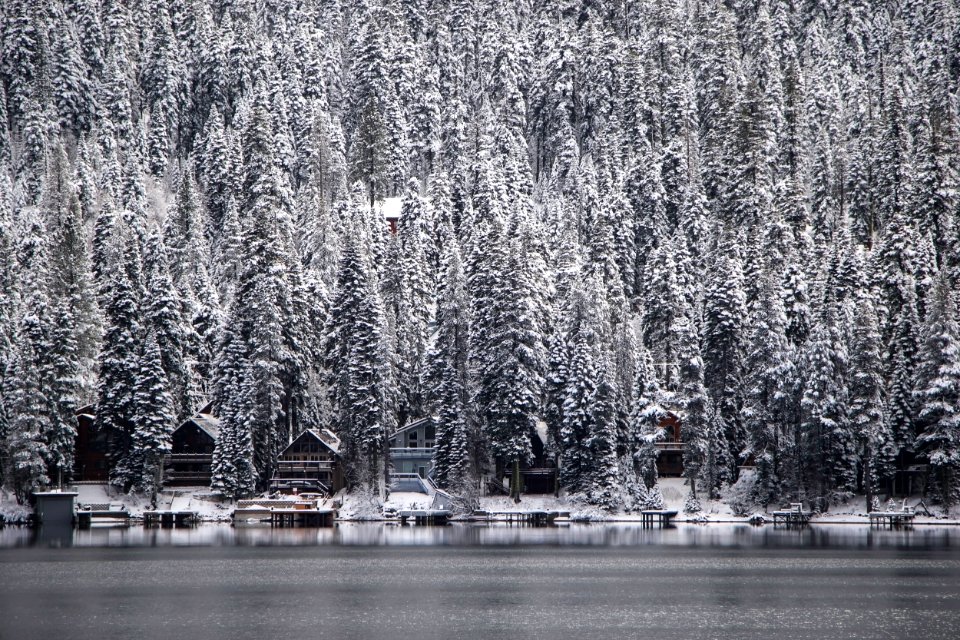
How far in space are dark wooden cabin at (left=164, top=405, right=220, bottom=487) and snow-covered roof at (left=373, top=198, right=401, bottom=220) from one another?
38.3 metres

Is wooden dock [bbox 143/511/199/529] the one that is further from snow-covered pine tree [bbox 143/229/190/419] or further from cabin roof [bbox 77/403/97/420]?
cabin roof [bbox 77/403/97/420]

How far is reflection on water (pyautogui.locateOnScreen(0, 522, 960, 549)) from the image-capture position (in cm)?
6762

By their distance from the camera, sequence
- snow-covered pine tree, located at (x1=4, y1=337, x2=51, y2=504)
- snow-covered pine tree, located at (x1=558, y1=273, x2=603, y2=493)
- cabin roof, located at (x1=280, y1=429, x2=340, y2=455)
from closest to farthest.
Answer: snow-covered pine tree, located at (x1=4, y1=337, x2=51, y2=504) < snow-covered pine tree, located at (x1=558, y1=273, x2=603, y2=493) < cabin roof, located at (x1=280, y1=429, x2=340, y2=455)

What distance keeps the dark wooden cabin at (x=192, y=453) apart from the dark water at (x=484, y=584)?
1045 centimetres

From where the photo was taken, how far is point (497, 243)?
83.6 metres

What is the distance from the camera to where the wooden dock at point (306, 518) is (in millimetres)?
82375

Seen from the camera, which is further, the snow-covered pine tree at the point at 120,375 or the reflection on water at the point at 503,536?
the snow-covered pine tree at the point at 120,375

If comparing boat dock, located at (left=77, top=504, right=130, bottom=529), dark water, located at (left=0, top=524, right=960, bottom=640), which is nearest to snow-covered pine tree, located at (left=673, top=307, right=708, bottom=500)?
dark water, located at (left=0, top=524, right=960, bottom=640)

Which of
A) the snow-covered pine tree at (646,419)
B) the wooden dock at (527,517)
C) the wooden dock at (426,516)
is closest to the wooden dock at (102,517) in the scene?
the wooden dock at (426,516)

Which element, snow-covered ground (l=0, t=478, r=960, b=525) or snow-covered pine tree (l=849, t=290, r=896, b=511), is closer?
snow-covered pine tree (l=849, t=290, r=896, b=511)

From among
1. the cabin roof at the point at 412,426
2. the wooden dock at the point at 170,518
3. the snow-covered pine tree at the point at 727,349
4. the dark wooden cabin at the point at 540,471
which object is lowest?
the wooden dock at the point at 170,518

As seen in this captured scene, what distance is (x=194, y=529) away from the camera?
258ft

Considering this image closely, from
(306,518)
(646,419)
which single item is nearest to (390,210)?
(306,518)

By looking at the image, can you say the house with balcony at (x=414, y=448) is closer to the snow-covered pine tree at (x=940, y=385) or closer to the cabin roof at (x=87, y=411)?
the cabin roof at (x=87, y=411)
